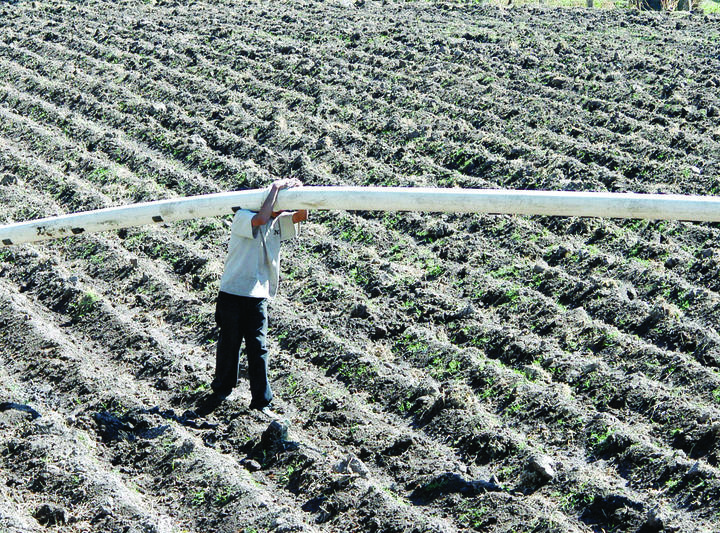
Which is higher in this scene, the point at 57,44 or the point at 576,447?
the point at 57,44

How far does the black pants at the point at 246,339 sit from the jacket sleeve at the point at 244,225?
28 centimetres

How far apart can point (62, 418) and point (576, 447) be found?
2220 mm

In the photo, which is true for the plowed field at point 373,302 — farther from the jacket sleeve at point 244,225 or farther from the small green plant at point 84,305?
the jacket sleeve at point 244,225

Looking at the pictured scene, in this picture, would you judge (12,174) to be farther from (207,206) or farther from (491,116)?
(491,116)

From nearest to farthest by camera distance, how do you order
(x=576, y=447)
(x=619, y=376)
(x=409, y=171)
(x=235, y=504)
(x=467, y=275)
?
(x=235, y=504)
(x=576, y=447)
(x=619, y=376)
(x=467, y=275)
(x=409, y=171)

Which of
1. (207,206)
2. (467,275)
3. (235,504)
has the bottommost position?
(235,504)

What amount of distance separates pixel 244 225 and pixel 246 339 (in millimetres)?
505

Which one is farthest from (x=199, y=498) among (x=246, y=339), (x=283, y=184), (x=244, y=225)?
(x=283, y=184)

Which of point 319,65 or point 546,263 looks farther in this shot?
point 319,65

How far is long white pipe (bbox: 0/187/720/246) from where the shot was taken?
4406 mm

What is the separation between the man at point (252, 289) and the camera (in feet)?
14.5

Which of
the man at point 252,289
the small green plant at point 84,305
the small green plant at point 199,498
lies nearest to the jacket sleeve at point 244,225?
the man at point 252,289

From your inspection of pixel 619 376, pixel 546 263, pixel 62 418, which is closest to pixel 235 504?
pixel 62 418

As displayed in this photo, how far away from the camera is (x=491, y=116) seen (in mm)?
7910
